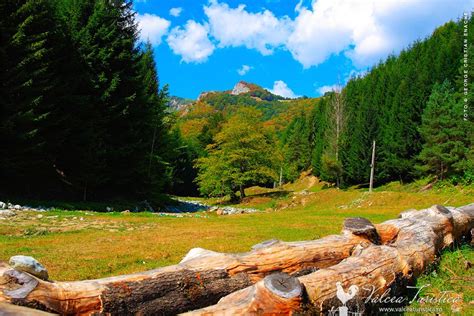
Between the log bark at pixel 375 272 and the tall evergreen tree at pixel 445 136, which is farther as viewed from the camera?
the tall evergreen tree at pixel 445 136

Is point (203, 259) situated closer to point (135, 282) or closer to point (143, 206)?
point (135, 282)

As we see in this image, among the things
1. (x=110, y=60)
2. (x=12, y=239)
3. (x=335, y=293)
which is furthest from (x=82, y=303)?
(x=110, y=60)

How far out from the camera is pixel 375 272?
204 inches

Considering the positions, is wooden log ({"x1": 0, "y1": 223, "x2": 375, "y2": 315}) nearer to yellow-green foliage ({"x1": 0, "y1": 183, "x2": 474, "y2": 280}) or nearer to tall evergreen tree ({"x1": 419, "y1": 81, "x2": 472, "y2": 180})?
yellow-green foliage ({"x1": 0, "y1": 183, "x2": 474, "y2": 280})

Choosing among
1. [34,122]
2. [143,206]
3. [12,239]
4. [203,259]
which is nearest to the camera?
[203,259]

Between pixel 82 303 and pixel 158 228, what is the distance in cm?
1083

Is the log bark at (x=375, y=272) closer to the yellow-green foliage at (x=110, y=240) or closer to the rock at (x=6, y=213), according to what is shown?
the yellow-green foliage at (x=110, y=240)

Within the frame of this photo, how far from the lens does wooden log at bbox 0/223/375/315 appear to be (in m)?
3.60

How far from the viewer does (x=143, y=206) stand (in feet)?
99.3

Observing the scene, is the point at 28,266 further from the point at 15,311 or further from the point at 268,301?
the point at 268,301

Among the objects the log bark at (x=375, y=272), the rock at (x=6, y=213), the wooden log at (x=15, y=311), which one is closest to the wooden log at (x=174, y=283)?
the wooden log at (x=15, y=311)

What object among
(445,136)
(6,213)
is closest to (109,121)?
(6,213)

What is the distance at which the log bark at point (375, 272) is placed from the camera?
3967mm

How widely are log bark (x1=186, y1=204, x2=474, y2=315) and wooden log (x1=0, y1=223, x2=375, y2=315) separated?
0.62m
